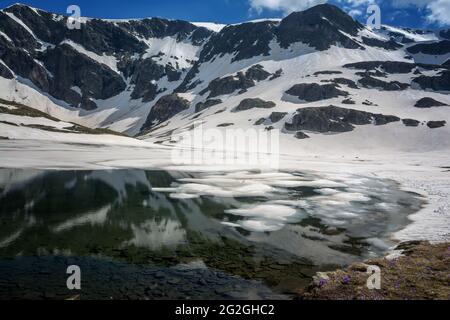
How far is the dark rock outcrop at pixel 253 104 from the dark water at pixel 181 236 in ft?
486

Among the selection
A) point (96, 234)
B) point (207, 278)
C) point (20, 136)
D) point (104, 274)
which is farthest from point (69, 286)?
point (20, 136)

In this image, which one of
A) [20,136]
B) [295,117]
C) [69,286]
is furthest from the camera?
[295,117]

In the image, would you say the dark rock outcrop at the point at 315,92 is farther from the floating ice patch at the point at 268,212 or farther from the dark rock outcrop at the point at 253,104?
the floating ice patch at the point at 268,212

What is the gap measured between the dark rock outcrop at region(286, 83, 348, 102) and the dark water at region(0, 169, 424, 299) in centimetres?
15515

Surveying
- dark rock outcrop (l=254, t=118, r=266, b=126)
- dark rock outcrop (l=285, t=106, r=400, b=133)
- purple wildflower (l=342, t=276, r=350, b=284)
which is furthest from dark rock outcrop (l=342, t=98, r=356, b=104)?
purple wildflower (l=342, t=276, r=350, b=284)

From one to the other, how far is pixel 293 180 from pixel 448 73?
17767 centimetres

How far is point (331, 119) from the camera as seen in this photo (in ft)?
518

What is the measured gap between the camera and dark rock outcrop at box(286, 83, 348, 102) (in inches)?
7377

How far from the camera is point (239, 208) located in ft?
100

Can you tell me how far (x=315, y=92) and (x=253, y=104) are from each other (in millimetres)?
32721

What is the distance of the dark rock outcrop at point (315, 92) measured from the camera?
187 meters

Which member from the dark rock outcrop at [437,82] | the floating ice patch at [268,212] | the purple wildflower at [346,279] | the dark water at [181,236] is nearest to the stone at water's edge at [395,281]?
the purple wildflower at [346,279]

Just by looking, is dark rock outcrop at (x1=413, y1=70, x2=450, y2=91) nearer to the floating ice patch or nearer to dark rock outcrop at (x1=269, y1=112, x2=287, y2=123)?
dark rock outcrop at (x1=269, y1=112, x2=287, y2=123)
